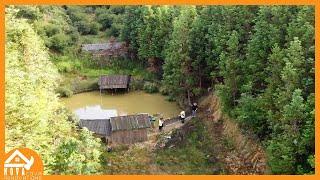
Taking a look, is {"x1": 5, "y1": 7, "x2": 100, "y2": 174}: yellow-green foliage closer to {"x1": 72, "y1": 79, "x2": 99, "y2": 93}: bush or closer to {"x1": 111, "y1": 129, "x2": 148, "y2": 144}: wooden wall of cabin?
{"x1": 111, "y1": 129, "x2": 148, "y2": 144}: wooden wall of cabin

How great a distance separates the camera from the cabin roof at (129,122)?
3131cm

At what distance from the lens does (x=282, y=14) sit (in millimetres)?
27859

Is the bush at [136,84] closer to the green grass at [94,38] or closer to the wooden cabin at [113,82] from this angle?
the wooden cabin at [113,82]

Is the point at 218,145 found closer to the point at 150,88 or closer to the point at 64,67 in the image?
the point at 150,88

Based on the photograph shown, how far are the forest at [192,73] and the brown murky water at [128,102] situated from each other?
84cm

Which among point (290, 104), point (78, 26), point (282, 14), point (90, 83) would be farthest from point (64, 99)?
point (290, 104)

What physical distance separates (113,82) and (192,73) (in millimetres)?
9187

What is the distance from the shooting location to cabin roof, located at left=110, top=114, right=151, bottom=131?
3131 centimetres

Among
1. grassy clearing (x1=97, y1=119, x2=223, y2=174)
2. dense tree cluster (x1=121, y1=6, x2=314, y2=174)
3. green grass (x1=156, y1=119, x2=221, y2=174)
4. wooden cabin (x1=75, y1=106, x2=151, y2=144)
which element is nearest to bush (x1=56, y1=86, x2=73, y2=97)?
dense tree cluster (x1=121, y1=6, x2=314, y2=174)

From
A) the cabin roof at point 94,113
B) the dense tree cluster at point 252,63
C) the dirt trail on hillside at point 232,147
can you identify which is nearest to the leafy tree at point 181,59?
the dense tree cluster at point 252,63

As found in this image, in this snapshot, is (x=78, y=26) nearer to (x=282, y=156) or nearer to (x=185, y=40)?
(x=185, y=40)

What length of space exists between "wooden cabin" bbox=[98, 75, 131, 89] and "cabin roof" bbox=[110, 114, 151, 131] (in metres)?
12.2

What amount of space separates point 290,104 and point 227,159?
284 inches

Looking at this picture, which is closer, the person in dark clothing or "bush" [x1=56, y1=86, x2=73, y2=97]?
the person in dark clothing
